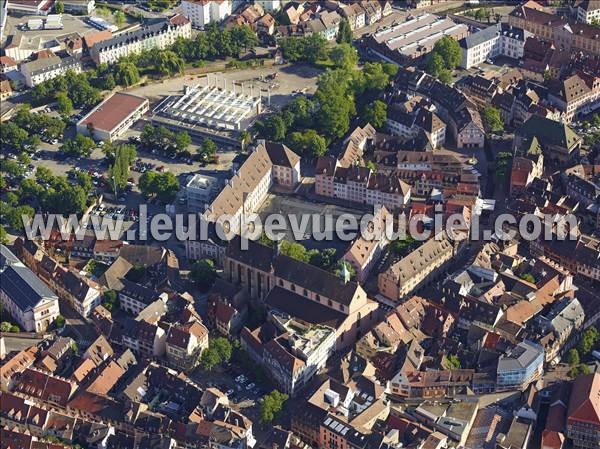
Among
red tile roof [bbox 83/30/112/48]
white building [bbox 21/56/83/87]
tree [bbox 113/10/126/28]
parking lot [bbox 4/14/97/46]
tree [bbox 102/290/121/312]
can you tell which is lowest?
parking lot [bbox 4/14/97/46]

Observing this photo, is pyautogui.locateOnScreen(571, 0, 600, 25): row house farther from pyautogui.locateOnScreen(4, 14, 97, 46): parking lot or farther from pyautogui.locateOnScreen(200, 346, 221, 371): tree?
pyautogui.locateOnScreen(200, 346, 221, 371): tree

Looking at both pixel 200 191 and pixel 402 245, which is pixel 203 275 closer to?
pixel 200 191

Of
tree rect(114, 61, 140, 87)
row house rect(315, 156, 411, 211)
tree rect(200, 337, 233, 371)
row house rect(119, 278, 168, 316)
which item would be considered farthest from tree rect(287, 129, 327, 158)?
tree rect(200, 337, 233, 371)

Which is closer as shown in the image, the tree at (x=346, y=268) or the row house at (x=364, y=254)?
the tree at (x=346, y=268)

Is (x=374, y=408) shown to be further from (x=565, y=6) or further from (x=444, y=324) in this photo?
(x=565, y=6)

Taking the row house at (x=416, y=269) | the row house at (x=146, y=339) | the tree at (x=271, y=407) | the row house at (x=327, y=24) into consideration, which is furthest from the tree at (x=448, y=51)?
the tree at (x=271, y=407)

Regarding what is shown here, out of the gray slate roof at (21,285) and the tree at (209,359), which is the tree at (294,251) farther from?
the gray slate roof at (21,285)

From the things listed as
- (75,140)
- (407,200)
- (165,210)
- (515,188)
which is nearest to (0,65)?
(75,140)
